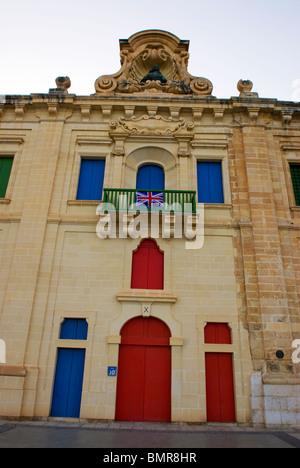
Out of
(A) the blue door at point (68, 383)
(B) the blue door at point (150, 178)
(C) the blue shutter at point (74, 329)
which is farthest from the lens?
(B) the blue door at point (150, 178)

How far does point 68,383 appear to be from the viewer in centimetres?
988

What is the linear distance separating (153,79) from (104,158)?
513 cm

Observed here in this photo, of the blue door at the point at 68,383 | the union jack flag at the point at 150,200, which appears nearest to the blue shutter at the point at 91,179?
the union jack flag at the point at 150,200

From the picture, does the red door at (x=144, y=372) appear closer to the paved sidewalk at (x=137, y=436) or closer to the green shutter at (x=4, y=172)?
the paved sidewalk at (x=137, y=436)

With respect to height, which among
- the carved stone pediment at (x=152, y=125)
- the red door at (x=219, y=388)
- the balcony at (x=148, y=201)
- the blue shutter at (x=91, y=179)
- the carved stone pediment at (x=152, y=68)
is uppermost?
the carved stone pediment at (x=152, y=68)

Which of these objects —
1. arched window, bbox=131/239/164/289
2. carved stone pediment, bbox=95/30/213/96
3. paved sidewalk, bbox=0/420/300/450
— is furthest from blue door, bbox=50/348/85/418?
carved stone pediment, bbox=95/30/213/96

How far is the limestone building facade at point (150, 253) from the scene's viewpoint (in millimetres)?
9758

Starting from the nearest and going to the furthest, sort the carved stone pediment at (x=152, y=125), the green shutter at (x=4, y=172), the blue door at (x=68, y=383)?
the blue door at (x=68, y=383) → the green shutter at (x=4, y=172) → the carved stone pediment at (x=152, y=125)

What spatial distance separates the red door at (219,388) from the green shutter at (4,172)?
35.0ft

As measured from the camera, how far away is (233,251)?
1160 cm


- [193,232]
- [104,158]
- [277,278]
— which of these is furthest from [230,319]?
[104,158]

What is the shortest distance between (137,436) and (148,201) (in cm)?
781

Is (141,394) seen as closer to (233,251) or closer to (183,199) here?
(233,251)

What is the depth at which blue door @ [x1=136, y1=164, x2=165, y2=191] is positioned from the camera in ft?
43.7
